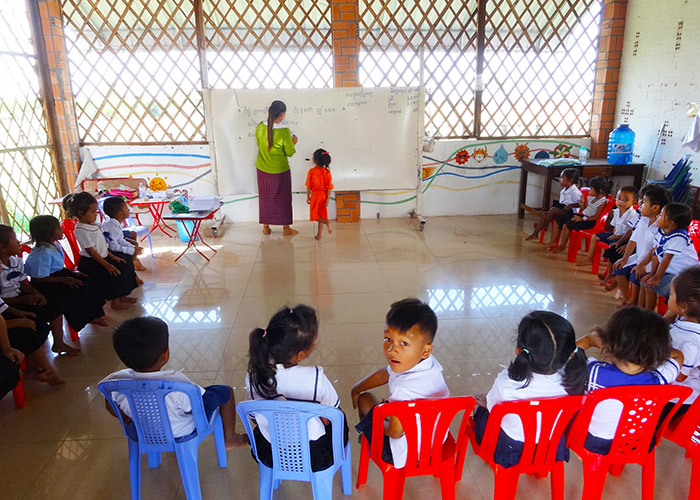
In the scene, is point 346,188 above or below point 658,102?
below

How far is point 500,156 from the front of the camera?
5418 millimetres

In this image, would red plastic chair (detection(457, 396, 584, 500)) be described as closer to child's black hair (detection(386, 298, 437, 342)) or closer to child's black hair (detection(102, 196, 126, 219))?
child's black hair (detection(386, 298, 437, 342))

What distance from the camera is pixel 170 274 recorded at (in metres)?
3.77

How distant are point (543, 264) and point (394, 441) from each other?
9.75 feet

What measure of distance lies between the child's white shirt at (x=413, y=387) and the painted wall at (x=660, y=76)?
153 inches

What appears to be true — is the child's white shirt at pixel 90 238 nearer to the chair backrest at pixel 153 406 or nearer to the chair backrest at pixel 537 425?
the chair backrest at pixel 153 406

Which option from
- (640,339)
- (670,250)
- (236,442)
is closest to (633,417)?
(640,339)

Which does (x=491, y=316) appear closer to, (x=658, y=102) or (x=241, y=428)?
(x=241, y=428)

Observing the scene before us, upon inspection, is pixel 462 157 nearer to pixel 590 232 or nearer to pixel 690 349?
pixel 590 232

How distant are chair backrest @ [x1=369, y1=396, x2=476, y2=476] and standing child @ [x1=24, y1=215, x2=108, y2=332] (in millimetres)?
1963

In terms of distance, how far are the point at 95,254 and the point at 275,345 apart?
77.6 inches

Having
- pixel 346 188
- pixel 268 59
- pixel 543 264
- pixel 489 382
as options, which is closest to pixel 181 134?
pixel 268 59

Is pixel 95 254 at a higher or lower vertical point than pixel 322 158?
lower

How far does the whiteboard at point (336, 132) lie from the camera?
4.76 meters
